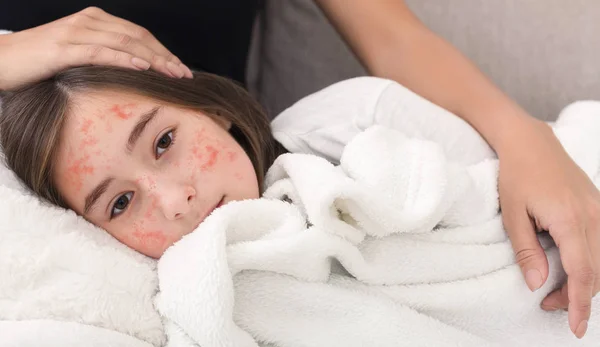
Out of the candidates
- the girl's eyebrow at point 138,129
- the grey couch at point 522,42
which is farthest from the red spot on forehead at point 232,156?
the grey couch at point 522,42

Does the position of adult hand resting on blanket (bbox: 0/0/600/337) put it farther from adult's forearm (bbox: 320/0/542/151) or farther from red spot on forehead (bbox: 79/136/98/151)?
red spot on forehead (bbox: 79/136/98/151)

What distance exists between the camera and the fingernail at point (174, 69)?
2.69ft

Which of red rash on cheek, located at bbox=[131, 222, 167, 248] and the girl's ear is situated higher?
the girl's ear

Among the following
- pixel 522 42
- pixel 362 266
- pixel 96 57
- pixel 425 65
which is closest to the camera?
pixel 362 266

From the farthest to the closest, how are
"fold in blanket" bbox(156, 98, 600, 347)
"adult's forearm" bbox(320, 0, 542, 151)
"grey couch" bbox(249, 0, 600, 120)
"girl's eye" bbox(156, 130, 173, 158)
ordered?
"grey couch" bbox(249, 0, 600, 120), "adult's forearm" bbox(320, 0, 542, 151), "girl's eye" bbox(156, 130, 173, 158), "fold in blanket" bbox(156, 98, 600, 347)

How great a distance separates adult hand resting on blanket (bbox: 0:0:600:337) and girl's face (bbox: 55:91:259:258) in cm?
9

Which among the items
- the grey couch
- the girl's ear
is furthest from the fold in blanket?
the grey couch

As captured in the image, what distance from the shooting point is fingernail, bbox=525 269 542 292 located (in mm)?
695

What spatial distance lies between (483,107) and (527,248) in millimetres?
240

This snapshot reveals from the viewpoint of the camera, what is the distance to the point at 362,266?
67cm

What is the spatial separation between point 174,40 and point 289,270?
61cm

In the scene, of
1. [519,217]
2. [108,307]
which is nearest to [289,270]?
[108,307]

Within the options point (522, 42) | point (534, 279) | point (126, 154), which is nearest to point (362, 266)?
point (534, 279)

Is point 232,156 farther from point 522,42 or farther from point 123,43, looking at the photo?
point 522,42
